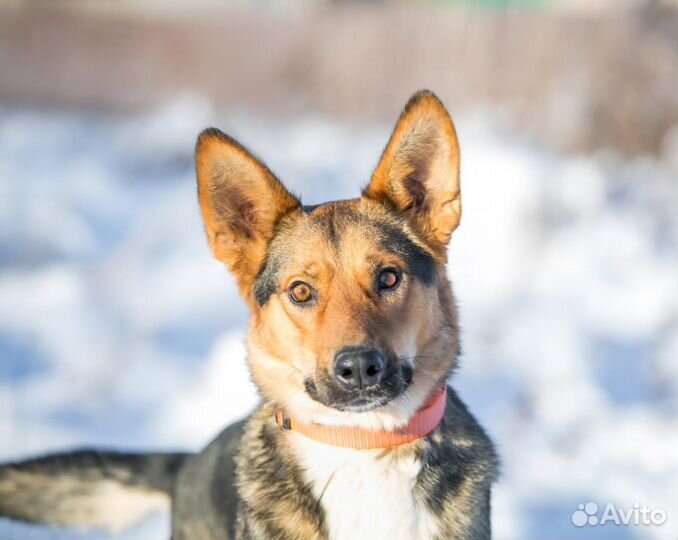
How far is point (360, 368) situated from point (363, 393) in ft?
0.33

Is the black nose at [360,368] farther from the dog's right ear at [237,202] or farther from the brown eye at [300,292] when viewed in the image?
the dog's right ear at [237,202]

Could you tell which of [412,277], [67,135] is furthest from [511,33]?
[412,277]

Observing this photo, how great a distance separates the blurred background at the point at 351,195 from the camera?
5.58m

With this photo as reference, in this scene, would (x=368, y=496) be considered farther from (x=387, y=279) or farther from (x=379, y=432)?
(x=387, y=279)

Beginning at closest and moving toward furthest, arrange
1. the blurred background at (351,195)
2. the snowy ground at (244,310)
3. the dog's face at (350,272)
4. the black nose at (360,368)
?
the black nose at (360,368), the dog's face at (350,272), the snowy ground at (244,310), the blurred background at (351,195)

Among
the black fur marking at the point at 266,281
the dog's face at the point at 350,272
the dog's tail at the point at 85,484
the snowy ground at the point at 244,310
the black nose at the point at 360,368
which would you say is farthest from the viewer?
the snowy ground at the point at 244,310

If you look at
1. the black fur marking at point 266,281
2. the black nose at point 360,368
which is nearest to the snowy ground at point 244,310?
the black nose at point 360,368

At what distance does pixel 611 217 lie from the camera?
9.14m

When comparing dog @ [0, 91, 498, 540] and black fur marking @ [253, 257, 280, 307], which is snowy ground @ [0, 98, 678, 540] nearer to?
dog @ [0, 91, 498, 540]

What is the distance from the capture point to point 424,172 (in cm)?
340

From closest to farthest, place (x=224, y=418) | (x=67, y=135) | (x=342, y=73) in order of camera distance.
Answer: (x=224, y=418) < (x=67, y=135) < (x=342, y=73)

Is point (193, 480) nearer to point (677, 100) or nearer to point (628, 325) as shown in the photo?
point (628, 325)

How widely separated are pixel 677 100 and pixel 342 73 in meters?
5.20

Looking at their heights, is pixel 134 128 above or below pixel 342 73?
below
